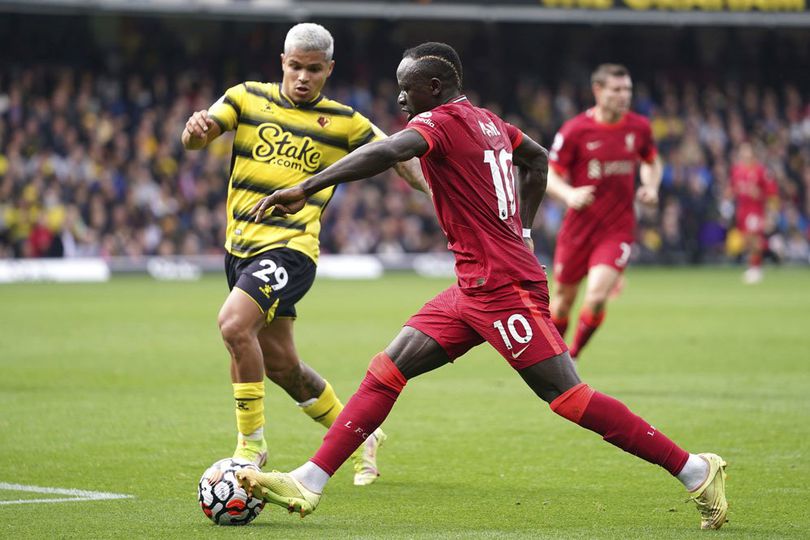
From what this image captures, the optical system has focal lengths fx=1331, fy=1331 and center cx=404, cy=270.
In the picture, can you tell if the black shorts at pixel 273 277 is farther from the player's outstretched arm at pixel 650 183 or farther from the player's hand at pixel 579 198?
the player's outstretched arm at pixel 650 183

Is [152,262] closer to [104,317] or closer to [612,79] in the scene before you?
[104,317]

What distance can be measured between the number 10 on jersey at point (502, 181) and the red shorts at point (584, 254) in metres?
6.00

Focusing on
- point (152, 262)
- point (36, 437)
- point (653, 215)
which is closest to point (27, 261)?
point (152, 262)

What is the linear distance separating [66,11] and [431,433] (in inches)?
972

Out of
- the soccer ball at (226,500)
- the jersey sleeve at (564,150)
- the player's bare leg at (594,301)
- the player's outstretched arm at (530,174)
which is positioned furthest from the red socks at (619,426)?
the jersey sleeve at (564,150)

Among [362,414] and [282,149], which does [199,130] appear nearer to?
[282,149]

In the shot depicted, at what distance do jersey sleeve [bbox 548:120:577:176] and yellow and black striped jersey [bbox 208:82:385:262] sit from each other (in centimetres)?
500

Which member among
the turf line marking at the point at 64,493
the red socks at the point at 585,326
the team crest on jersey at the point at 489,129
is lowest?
the red socks at the point at 585,326

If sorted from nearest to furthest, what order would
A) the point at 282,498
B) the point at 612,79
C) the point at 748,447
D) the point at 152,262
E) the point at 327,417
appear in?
the point at 282,498, the point at 327,417, the point at 748,447, the point at 612,79, the point at 152,262

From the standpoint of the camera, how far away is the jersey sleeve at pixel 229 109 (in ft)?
24.0

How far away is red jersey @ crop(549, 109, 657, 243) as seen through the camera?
40.5ft

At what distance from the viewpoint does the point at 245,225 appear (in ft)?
24.2

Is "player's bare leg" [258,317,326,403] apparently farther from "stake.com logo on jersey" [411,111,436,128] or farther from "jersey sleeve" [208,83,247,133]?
"stake.com logo on jersey" [411,111,436,128]

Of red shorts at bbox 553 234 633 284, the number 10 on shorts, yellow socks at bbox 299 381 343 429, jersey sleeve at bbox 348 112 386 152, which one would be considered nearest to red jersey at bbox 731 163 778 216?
red shorts at bbox 553 234 633 284
